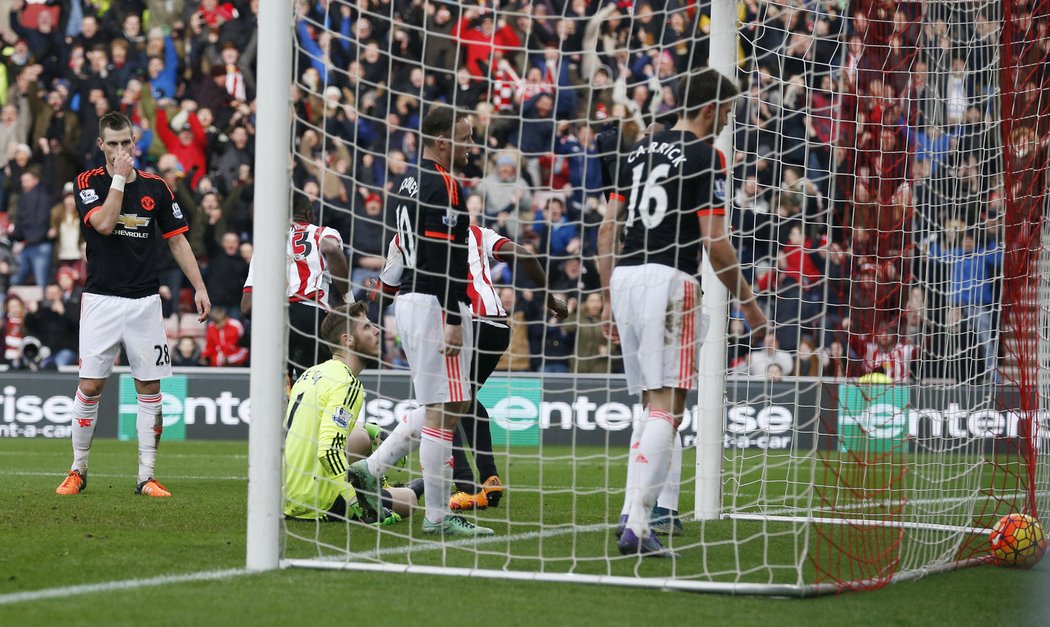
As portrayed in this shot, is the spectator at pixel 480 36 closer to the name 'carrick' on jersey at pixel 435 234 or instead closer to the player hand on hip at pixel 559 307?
the player hand on hip at pixel 559 307

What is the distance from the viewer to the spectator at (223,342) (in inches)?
564

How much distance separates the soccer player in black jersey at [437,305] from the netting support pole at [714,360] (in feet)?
4.77

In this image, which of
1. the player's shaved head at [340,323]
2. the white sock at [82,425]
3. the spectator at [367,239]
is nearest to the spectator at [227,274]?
the spectator at [367,239]

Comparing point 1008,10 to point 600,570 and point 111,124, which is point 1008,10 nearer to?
point 600,570

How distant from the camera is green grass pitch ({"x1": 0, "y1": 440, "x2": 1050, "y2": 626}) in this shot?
14.0 ft

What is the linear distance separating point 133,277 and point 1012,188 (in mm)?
4995

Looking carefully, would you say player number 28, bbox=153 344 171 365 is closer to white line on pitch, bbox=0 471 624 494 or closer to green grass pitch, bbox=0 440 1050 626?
green grass pitch, bbox=0 440 1050 626

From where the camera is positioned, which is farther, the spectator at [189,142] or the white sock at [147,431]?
the spectator at [189,142]

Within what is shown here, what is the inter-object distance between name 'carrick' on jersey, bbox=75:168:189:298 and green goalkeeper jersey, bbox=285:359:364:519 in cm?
180

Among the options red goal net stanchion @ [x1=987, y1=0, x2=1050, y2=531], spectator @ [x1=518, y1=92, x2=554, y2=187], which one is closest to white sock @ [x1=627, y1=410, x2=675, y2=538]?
red goal net stanchion @ [x1=987, y1=0, x2=1050, y2=531]

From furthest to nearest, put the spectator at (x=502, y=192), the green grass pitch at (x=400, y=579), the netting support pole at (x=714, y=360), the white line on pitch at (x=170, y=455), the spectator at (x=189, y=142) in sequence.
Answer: the spectator at (x=189, y=142) < the spectator at (x=502, y=192) < the white line on pitch at (x=170, y=455) < the netting support pole at (x=714, y=360) < the green grass pitch at (x=400, y=579)

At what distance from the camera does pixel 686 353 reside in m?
5.51

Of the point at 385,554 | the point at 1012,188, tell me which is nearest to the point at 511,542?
the point at 385,554

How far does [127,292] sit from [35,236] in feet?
25.1
